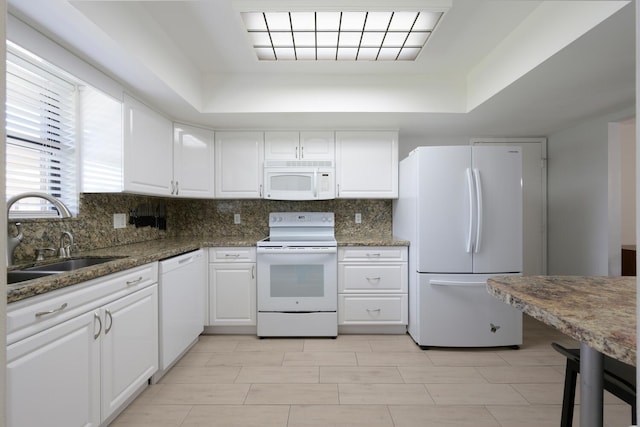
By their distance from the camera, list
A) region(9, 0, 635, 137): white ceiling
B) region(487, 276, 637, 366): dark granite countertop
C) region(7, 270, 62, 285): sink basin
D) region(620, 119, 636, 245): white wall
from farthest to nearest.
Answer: region(620, 119, 636, 245): white wall, region(9, 0, 635, 137): white ceiling, region(7, 270, 62, 285): sink basin, region(487, 276, 637, 366): dark granite countertop

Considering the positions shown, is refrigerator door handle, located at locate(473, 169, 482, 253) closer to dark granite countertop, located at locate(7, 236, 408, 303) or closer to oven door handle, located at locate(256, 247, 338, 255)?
dark granite countertop, located at locate(7, 236, 408, 303)

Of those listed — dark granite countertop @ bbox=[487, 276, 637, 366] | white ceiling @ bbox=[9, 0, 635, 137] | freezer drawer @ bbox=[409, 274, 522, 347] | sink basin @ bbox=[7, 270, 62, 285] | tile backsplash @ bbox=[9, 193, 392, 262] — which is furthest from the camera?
tile backsplash @ bbox=[9, 193, 392, 262]

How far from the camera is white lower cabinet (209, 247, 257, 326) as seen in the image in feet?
9.25

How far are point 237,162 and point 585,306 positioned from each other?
2.92m

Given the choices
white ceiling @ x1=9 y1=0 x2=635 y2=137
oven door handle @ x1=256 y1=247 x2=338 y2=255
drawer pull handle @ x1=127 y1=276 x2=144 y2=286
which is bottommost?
drawer pull handle @ x1=127 y1=276 x2=144 y2=286

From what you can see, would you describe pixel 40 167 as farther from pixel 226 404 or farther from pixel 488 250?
pixel 488 250

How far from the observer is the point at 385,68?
2521 millimetres

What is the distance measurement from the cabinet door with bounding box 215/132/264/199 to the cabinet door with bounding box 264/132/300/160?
0.28ft

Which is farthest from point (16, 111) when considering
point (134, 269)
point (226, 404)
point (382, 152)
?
point (382, 152)

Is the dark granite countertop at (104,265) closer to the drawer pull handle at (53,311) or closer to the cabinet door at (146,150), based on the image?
the drawer pull handle at (53,311)

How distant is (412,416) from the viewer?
1.72 meters

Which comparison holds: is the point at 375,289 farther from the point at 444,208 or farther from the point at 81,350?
the point at 81,350

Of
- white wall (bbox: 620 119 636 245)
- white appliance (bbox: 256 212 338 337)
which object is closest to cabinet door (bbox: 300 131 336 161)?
white appliance (bbox: 256 212 338 337)

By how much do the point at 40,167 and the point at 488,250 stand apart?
3345mm
